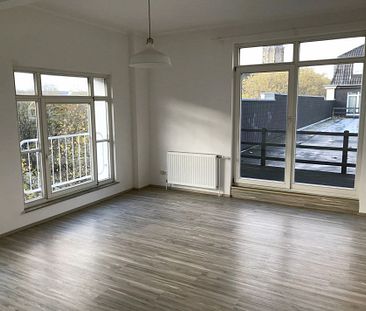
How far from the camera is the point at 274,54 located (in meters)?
5.30

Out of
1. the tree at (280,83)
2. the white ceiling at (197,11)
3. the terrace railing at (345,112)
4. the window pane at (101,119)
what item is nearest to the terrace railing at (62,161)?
the window pane at (101,119)

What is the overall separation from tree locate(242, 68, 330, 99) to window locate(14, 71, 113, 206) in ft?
7.59

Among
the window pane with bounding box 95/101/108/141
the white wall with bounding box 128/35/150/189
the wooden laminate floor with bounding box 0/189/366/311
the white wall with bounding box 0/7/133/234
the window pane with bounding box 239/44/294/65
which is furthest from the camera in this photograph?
the white wall with bounding box 128/35/150/189

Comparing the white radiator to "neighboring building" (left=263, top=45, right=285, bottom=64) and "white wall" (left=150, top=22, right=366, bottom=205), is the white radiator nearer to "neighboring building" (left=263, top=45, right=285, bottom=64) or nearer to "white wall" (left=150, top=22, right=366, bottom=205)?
A: "white wall" (left=150, top=22, right=366, bottom=205)

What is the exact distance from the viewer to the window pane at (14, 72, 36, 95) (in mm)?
4203

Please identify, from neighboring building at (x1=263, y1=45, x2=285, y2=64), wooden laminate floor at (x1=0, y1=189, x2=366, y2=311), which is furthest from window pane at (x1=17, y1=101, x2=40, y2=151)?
neighboring building at (x1=263, y1=45, x2=285, y2=64)

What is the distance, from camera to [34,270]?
3262 mm

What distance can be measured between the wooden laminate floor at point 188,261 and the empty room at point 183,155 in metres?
0.02

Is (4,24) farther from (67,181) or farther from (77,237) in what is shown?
(77,237)

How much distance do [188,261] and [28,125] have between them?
2691mm

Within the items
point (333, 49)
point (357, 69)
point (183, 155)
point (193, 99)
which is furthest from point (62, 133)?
point (357, 69)

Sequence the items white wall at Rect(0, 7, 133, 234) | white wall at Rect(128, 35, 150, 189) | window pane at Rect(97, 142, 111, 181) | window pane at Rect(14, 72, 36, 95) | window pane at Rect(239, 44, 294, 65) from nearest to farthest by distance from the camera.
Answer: white wall at Rect(0, 7, 133, 234), window pane at Rect(14, 72, 36, 95), window pane at Rect(239, 44, 294, 65), window pane at Rect(97, 142, 111, 181), white wall at Rect(128, 35, 150, 189)

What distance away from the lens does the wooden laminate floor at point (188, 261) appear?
2.76 meters

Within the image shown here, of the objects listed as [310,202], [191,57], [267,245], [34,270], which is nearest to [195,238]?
[267,245]
